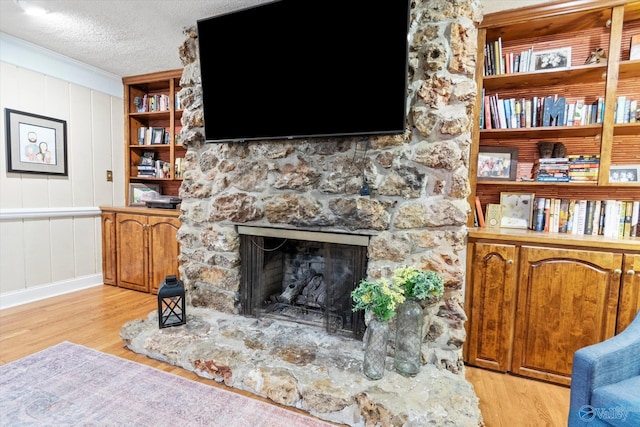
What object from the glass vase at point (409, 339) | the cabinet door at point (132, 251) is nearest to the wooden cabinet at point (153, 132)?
the cabinet door at point (132, 251)

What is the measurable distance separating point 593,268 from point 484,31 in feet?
5.29

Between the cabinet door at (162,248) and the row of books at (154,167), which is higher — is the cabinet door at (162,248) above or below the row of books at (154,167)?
below

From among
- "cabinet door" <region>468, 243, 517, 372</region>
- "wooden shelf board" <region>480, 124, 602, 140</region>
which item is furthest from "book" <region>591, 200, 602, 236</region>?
"cabinet door" <region>468, 243, 517, 372</region>

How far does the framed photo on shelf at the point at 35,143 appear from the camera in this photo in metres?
2.73

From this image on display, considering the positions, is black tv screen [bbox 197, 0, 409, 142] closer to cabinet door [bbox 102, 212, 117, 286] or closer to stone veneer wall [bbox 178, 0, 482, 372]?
stone veneer wall [bbox 178, 0, 482, 372]

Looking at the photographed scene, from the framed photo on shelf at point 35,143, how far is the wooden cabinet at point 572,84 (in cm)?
378

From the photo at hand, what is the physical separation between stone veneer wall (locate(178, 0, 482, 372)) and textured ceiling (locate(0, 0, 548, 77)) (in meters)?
0.58

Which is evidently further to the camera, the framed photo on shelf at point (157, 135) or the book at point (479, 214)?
the framed photo on shelf at point (157, 135)

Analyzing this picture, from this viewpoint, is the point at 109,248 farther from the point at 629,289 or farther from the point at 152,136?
the point at 629,289

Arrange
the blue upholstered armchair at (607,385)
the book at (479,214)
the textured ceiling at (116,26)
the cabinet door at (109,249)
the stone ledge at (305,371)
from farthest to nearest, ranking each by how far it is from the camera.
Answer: the cabinet door at (109,249)
the book at (479,214)
the textured ceiling at (116,26)
the stone ledge at (305,371)
the blue upholstered armchair at (607,385)

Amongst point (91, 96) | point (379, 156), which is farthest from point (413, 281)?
point (91, 96)

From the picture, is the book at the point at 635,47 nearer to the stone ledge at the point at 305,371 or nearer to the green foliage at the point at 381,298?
the green foliage at the point at 381,298

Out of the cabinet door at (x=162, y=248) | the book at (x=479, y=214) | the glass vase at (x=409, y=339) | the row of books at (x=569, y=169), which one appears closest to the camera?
the glass vase at (x=409, y=339)

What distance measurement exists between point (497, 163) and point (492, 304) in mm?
1019
